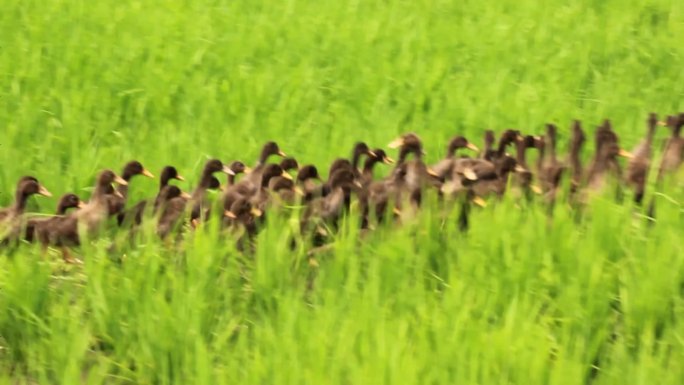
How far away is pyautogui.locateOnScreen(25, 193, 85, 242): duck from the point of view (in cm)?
467

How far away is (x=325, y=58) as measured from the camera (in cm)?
688

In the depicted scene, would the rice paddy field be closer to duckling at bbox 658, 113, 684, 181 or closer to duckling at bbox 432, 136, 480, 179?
duckling at bbox 432, 136, 480, 179

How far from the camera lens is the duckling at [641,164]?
16.5ft

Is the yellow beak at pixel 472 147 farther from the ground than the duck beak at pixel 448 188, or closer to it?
farther from the ground

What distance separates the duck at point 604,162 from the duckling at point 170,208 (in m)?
1.76

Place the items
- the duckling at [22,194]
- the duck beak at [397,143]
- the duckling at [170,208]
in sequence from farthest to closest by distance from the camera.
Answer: the duck beak at [397,143]
the duckling at [22,194]
the duckling at [170,208]

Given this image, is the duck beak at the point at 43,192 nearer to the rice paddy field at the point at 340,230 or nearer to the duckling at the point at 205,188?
the rice paddy field at the point at 340,230

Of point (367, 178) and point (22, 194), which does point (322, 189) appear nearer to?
point (367, 178)

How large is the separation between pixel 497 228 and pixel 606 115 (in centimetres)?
224

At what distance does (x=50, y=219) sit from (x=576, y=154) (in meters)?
2.44

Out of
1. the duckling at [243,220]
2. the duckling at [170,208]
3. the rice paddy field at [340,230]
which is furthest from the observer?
the duckling at [170,208]

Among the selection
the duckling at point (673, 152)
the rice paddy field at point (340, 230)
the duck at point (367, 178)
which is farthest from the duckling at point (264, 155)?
the duckling at point (673, 152)

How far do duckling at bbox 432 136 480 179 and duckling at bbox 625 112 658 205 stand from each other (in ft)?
2.49

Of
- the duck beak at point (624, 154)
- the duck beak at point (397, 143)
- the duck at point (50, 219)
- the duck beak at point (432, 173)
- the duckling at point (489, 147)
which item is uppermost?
the duck beak at point (624, 154)
